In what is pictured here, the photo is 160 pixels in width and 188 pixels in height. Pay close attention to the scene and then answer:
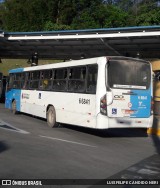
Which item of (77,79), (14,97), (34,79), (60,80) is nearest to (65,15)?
(14,97)

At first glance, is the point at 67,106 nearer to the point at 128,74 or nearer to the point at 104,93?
the point at 104,93

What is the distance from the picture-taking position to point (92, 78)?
13.2 metres

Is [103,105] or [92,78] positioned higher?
[92,78]

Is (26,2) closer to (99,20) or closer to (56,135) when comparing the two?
(99,20)

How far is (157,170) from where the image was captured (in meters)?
8.62

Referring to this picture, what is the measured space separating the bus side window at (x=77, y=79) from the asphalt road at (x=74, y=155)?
1.69 meters

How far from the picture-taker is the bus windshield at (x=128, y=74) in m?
12.9

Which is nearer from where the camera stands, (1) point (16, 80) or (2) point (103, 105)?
(2) point (103, 105)

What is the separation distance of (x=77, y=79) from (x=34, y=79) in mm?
4938

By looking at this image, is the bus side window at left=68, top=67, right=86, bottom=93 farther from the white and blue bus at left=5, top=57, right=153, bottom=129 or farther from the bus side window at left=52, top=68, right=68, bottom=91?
the bus side window at left=52, top=68, right=68, bottom=91

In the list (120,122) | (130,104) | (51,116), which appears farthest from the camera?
(51,116)

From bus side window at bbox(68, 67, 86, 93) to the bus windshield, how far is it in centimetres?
127

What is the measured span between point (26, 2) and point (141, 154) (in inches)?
2636

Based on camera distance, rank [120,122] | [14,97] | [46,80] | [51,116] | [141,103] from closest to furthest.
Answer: [120,122] → [141,103] → [51,116] → [46,80] → [14,97]
